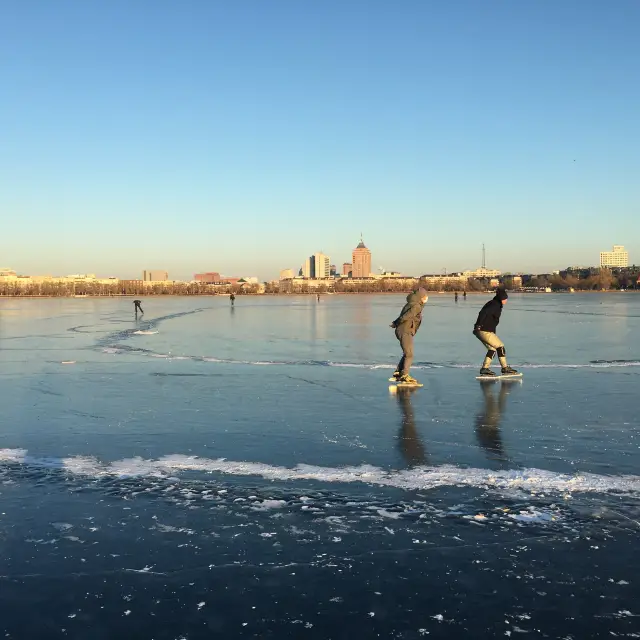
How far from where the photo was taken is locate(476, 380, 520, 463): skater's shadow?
664 cm

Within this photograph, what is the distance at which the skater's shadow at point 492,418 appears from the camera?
21.8ft

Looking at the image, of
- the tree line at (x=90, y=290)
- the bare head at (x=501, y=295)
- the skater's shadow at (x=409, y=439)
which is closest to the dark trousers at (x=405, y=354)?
the skater's shadow at (x=409, y=439)

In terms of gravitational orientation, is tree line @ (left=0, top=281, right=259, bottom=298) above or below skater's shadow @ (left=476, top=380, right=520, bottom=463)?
above

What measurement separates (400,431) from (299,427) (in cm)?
121

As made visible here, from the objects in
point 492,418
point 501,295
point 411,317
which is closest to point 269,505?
point 492,418

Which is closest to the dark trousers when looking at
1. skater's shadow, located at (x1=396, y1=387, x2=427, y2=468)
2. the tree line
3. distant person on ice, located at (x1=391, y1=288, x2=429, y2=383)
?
distant person on ice, located at (x1=391, y1=288, x2=429, y2=383)

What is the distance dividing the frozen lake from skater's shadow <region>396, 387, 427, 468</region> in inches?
1.4

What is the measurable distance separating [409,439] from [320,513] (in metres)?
2.61

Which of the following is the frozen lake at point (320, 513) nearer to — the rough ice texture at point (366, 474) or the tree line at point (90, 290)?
the rough ice texture at point (366, 474)

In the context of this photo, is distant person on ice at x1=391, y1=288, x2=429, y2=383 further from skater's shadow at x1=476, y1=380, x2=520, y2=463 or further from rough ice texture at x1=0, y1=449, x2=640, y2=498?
rough ice texture at x1=0, y1=449, x2=640, y2=498

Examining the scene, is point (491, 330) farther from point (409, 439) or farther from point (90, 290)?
point (90, 290)

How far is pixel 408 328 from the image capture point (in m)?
11.8

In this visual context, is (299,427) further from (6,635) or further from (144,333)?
(144,333)

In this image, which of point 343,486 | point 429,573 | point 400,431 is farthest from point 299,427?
point 429,573
